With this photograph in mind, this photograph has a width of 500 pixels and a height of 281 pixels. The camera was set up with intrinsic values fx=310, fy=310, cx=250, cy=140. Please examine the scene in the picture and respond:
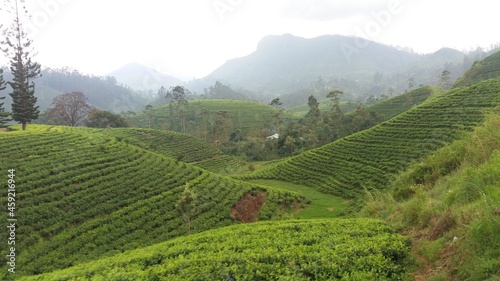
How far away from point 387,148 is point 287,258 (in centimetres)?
3054

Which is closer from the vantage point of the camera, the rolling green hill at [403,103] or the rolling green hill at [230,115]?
the rolling green hill at [403,103]

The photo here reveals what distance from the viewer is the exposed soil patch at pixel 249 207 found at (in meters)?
24.4

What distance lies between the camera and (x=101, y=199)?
69.2 ft

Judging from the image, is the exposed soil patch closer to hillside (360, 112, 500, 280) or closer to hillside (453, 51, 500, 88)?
hillside (360, 112, 500, 280)

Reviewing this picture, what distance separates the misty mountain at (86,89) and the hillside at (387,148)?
437 feet

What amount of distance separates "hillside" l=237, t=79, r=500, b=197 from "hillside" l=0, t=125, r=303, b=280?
725 cm

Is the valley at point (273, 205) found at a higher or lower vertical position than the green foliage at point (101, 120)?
lower

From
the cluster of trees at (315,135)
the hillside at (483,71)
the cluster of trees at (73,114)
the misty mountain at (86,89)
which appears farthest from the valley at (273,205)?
→ the misty mountain at (86,89)

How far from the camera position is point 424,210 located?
8.72m

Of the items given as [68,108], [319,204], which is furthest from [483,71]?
[68,108]

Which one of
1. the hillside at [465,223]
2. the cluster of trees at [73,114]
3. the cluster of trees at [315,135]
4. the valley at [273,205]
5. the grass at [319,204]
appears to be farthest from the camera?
the cluster of trees at [73,114]

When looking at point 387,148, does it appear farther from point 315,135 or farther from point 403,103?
point 403,103

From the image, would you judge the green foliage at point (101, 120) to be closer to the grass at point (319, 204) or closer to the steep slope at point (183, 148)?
the steep slope at point (183, 148)

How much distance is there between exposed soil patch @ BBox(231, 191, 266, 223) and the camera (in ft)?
79.9
